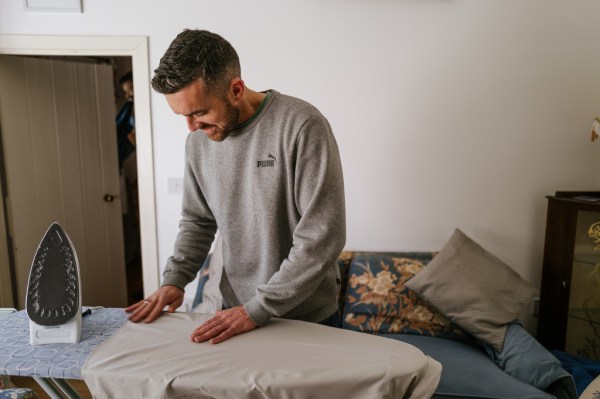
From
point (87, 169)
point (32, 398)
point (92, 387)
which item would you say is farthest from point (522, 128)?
point (87, 169)

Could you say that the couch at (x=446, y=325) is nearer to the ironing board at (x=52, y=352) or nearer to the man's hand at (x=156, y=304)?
the man's hand at (x=156, y=304)

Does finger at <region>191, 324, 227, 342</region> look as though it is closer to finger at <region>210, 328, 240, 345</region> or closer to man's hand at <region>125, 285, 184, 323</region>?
finger at <region>210, 328, 240, 345</region>

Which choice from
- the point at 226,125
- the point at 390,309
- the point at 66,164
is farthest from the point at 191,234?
the point at 66,164

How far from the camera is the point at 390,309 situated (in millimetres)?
2029

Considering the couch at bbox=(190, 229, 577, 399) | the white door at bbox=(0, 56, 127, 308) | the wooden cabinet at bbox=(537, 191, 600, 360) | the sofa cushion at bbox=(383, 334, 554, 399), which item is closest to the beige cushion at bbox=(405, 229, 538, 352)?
the couch at bbox=(190, 229, 577, 399)

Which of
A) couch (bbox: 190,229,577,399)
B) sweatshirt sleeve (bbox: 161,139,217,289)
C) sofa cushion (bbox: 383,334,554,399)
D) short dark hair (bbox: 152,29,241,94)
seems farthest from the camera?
couch (bbox: 190,229,577,399)

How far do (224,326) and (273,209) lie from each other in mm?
326

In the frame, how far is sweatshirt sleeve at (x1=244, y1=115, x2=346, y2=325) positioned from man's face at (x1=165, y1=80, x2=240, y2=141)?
0.20 m

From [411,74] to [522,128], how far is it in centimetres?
69

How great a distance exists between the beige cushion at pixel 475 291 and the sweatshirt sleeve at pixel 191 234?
1.13 metres

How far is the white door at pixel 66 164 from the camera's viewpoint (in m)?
2.46

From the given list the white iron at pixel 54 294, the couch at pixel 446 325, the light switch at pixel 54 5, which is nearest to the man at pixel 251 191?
the white iron at pixel 54 294

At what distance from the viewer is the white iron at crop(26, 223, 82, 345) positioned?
0.96 metres

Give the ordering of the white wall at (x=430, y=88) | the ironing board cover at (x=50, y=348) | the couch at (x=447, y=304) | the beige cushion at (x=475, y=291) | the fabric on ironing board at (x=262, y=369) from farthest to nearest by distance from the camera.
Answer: the white wall at (x=430, y=88)
the beige cushion at (x=475, y=291)
the couch at (x=447, y=304)
the ironing board cover at (x=50, y=348)
the fabric on ironing board at (x=262, y=369)
